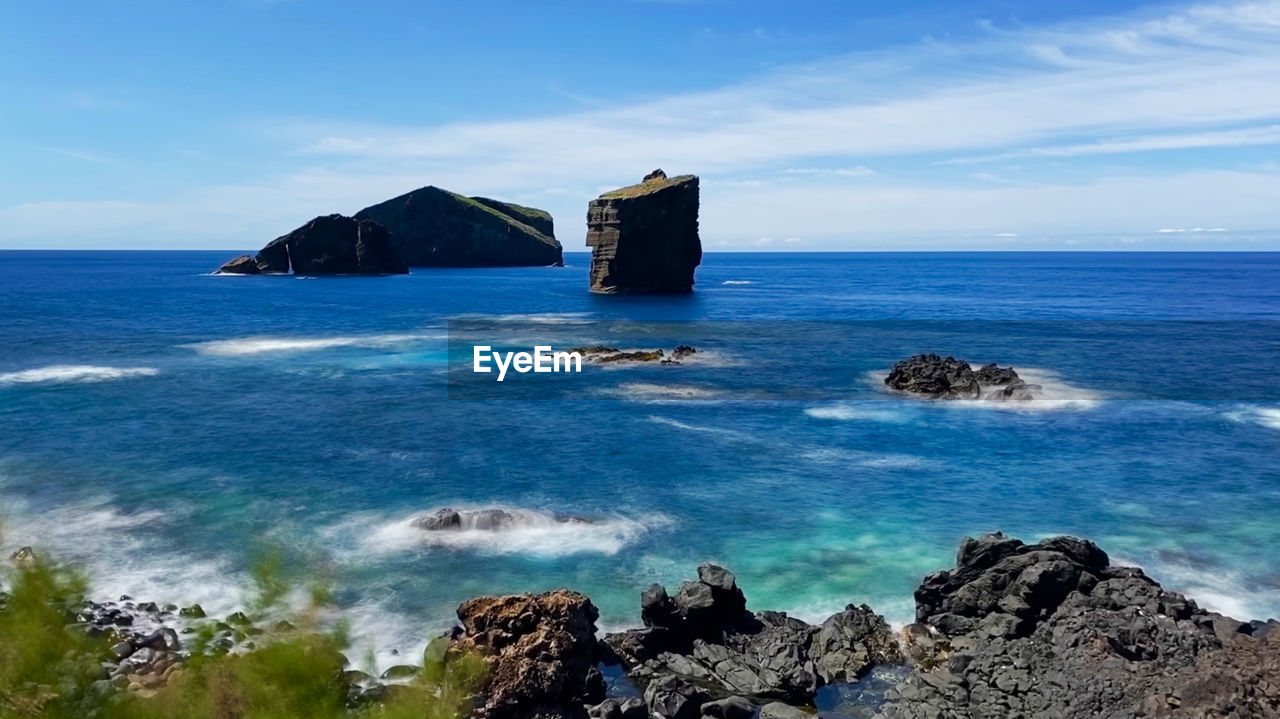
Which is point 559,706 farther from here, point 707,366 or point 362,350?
point 362,350

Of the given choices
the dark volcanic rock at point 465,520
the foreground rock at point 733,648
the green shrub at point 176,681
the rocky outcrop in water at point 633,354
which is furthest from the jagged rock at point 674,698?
the rocky outcrop in water at point 633,354

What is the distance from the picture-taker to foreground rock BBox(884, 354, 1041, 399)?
66.5 m

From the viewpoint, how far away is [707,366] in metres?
81.4

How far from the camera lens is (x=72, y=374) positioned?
74938 millimetres

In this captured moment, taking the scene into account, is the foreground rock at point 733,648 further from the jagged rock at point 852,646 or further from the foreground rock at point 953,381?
the foreground rock at point 953,381

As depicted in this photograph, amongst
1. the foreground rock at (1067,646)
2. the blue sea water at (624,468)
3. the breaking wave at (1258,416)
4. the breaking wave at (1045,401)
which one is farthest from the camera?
the breaking wave at (1045,401)

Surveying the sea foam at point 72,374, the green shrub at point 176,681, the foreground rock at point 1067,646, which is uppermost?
the green shrub at point 176,681

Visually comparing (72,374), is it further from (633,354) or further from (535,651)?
(535,651)

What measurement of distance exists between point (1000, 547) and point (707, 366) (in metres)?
51.3

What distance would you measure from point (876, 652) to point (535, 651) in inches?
415

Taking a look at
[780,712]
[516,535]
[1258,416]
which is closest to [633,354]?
[516,535]

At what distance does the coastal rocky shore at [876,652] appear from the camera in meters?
22.0

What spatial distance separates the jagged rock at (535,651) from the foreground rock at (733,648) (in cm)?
179

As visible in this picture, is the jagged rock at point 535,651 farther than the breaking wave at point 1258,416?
No
